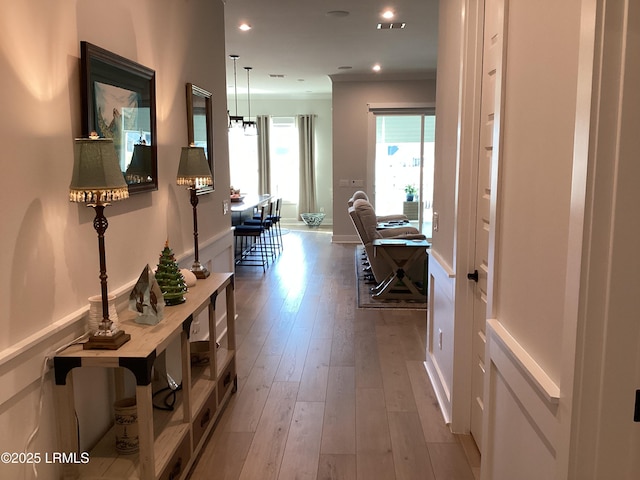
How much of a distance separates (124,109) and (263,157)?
31.3 feet

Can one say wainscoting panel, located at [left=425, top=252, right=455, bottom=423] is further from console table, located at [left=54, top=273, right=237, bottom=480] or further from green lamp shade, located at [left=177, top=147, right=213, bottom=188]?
green lamp shade, located at [left=177, top=147, right=213, bottom=188]

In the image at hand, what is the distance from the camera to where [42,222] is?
1830 millimetres

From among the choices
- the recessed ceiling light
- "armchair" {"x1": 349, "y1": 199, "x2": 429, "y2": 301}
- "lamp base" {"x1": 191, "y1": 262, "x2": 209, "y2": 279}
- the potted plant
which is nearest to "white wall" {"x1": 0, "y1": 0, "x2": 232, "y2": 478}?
"lamp base" {"x1": 191, "y1": 262, "x2": 209, "y2": 279}

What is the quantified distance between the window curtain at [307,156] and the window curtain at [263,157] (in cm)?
75

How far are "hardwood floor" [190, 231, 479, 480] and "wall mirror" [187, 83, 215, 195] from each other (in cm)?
144

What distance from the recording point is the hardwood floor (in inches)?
102

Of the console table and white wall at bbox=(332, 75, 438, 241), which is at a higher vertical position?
white wall at bbox=(332, 75, 438, 241)

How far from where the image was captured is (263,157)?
11.9 metres

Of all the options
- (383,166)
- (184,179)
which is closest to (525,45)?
(184,179)

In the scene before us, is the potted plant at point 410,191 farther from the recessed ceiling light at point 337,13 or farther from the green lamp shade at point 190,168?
the green lamp shade at point 190,168

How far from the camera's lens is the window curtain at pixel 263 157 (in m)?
11.8

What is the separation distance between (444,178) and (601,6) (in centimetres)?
228

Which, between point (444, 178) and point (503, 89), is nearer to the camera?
point (503, 89)

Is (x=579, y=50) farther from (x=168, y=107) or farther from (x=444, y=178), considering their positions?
(x=168, y=107)
